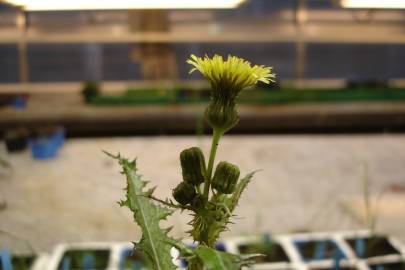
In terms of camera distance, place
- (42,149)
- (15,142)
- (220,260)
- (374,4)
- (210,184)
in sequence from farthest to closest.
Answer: (15,142), (42,149), (374,4), (210,184), (220,260)

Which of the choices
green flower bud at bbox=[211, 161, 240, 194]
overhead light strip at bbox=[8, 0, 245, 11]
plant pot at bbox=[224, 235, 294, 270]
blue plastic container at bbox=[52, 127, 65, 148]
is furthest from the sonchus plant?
blue plastic container at bbox=[52, 127, 65, 148]

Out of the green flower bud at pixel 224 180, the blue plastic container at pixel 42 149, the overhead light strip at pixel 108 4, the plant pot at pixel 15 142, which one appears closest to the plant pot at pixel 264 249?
the overhead light strip at pixel 108 4

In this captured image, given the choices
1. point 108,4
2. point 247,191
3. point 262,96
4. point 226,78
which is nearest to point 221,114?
point 226,78

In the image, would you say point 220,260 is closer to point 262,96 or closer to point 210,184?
point 210,184

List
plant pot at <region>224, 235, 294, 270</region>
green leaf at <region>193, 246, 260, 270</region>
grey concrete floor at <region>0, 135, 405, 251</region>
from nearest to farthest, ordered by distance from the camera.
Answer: green leaf at <region>193, 246, 260, 270</region>
plant pot at <region>224, 235, 294, 270</region>
grey concrete floor at <region>0, 135, 405, 251</region>

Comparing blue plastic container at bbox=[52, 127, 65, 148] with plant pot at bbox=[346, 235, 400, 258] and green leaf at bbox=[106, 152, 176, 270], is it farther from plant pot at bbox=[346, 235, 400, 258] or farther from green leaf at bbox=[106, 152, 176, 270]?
green leaf at bbox=[106, 152, 176, 270]

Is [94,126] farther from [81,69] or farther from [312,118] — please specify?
[81,69]

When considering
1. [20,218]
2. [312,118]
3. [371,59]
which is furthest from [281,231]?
[371,59]
